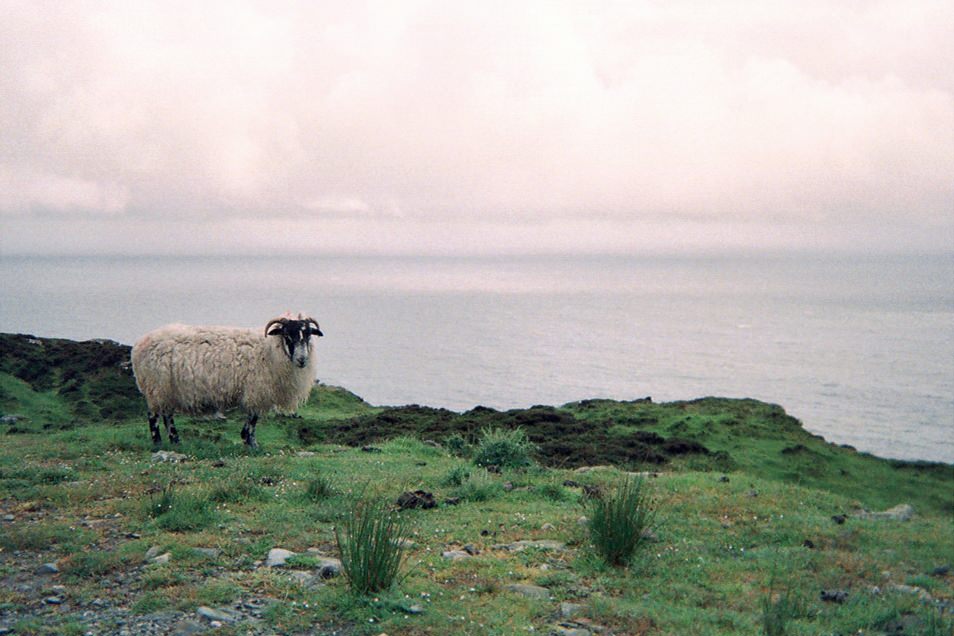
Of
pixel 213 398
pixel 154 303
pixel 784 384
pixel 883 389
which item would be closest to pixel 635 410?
pixel 213 398

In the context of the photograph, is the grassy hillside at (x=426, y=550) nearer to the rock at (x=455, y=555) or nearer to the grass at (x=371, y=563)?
the rock at (x=455, y=555)

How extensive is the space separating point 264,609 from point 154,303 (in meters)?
161

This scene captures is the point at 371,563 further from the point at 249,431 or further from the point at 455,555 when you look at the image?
the point at 249,431

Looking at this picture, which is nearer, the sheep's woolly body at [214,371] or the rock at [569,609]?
the rock at [569,609]

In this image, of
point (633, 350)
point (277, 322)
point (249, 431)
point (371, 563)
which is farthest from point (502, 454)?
point (633, 350)

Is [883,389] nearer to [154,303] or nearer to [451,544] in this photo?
[451,544]

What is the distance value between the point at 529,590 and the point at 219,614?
9.91 feet

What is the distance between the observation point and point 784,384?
69188mm

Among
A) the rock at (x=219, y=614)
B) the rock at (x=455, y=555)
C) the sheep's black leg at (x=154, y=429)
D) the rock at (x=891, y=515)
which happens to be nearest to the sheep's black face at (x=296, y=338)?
the sheep's black leg at (x=154, y=429)

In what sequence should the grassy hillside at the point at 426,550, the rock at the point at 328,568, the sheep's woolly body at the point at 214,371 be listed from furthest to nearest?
the sheep's woolly body at the point at 214,371
the rock at the point at 328,568
the grassy hillside at the point at 426,550

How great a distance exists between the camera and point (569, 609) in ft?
25.0

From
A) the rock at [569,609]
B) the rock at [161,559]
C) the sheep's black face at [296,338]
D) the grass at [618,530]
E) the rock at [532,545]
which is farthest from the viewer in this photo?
the sheep's black face at [296,338]

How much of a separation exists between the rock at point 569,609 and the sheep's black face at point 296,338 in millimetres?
10697

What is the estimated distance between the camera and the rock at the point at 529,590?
7906 millimetres
